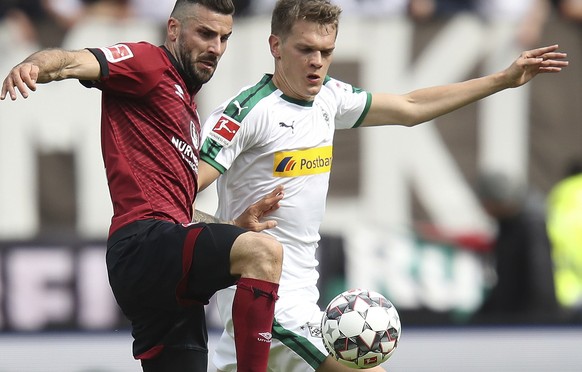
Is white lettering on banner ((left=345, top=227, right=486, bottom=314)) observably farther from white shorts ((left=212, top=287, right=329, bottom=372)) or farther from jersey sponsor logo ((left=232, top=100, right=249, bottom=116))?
jersey sponsor logo ((left=232, top=100, right=249, bottom=116))

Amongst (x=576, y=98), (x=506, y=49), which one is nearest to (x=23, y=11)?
(x=506, y=49)

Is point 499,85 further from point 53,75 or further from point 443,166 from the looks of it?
point 443,166

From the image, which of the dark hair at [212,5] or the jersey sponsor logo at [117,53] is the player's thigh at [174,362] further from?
the dark hair at [212,5]

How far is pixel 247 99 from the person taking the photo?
18.6 ft

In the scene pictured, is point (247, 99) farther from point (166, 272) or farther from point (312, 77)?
point (166, 272)

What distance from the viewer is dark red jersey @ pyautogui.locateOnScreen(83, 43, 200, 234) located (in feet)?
16.6

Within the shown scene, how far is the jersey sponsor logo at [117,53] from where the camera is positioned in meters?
4.95

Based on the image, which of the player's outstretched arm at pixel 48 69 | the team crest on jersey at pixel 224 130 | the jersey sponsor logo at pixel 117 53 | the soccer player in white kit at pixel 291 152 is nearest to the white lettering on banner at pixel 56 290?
the soccer player in white kit at pixel 291 152

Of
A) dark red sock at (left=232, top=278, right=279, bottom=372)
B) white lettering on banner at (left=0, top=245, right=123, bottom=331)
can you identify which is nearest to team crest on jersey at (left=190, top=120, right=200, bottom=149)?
dark red sock at (left=232, top=278, right=279, bottom=372)

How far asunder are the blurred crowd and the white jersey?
17.2 feet

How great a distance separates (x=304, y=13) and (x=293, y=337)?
1.53m

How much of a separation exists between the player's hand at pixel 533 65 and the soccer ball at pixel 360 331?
1380 mm

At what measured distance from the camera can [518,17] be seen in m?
11.1

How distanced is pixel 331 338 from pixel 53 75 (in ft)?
5.63
